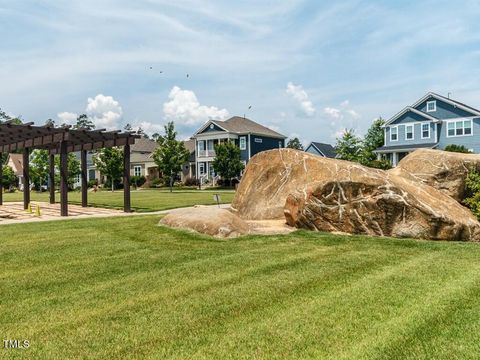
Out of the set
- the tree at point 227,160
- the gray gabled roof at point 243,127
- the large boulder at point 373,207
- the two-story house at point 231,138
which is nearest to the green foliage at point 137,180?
the two-story house at point 231,138

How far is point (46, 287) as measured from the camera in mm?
6141

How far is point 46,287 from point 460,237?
8977mm

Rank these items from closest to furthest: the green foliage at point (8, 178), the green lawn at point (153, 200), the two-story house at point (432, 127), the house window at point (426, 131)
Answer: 1. the green lawn at point (153, 200)
2. the two-story house at point (432, 127)
3. the house window at point (426, 131)
4. the green foliage at point (8, 178)

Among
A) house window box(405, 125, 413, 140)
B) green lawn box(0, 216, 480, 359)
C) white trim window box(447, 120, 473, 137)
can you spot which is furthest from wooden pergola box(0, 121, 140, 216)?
white trim window box(447, 120, 473, 137)

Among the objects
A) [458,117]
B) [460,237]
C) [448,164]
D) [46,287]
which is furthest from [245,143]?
[46,287]

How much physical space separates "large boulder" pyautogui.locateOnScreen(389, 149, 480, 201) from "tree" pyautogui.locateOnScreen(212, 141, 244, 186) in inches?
1259

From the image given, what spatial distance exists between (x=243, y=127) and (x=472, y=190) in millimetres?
39341

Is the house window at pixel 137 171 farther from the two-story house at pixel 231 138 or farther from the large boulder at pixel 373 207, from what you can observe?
the large boulder at pixel 373 207

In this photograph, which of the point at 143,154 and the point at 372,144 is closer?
the point at 372,144

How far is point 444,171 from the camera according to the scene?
512 inches

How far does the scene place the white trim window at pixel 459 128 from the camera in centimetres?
3747

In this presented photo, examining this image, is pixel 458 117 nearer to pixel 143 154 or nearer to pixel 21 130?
pixel 21 130

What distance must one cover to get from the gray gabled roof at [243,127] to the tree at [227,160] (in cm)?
412

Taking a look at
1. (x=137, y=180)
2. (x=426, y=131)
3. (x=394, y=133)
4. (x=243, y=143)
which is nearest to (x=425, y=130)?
(x=426, y=131)
